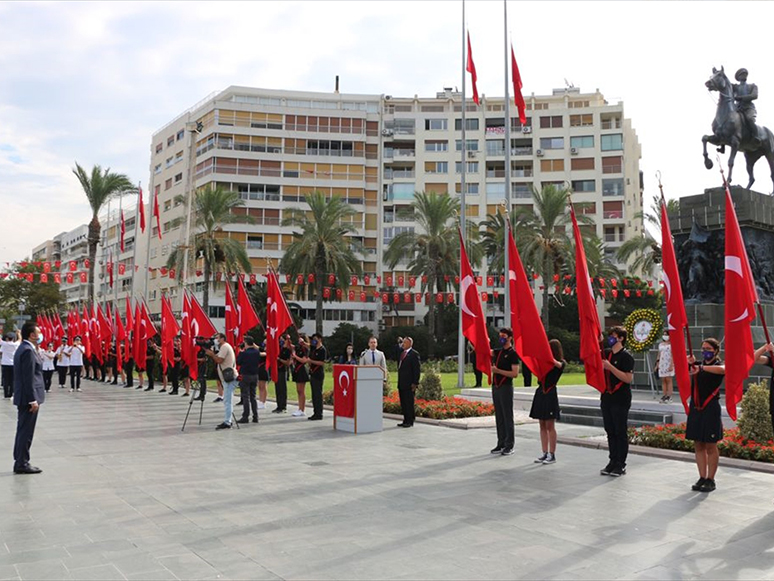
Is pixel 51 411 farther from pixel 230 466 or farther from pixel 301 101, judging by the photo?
pixel 301 101

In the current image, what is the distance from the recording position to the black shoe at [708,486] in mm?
7875

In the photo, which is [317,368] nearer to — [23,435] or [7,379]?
[23,435]

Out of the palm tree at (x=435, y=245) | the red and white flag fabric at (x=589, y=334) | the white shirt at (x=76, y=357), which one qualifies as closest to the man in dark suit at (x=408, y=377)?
the red and white flag fabric at (x=589, y=334)

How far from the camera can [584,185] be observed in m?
71.1

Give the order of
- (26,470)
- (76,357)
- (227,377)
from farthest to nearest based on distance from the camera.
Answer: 1. (76,357)
2. (227,377)
3. (26,470)

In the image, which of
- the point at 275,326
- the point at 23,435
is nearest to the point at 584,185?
the point at 275,326

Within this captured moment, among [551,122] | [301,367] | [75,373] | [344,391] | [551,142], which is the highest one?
[551,122]

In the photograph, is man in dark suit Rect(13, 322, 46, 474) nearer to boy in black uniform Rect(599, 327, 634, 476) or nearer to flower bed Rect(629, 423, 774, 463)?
boy in black uniform Rect(599, 327, 634, 476)

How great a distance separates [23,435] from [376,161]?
220 ft

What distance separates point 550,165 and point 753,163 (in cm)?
5362

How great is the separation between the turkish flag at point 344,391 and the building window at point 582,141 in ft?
208

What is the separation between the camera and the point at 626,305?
6100cm

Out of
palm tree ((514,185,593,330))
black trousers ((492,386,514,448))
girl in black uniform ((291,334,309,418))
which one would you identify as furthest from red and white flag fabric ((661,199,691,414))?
palm tree ((514,185,593,330))

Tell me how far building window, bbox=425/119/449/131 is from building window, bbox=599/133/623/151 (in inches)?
659
